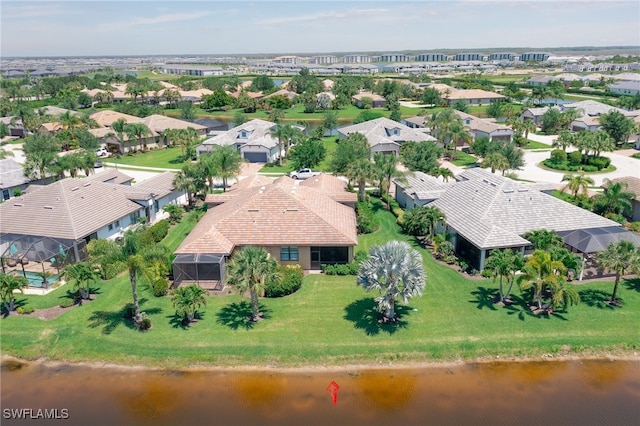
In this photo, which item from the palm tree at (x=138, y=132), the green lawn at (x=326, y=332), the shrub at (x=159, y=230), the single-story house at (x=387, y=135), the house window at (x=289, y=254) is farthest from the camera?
the palm tree at (x=138, y=132)

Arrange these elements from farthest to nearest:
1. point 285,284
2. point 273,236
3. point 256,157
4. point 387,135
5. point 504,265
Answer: point 387,135 < point 256,157 < point 273,236 < point 285,284 < point 504,265

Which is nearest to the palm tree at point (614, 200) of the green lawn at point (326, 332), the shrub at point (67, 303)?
the green lawn at point (326, 332)

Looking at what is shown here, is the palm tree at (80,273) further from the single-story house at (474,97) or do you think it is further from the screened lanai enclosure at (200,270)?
the single-story house at (474,97)

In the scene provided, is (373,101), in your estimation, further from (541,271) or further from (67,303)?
(67,303)

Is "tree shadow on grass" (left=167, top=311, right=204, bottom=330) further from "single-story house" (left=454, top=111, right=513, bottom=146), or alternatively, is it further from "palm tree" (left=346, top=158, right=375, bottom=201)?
"single-story house" (left=454, top=111, right=513, bottom=146)

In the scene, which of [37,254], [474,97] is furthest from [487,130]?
[37,254]
